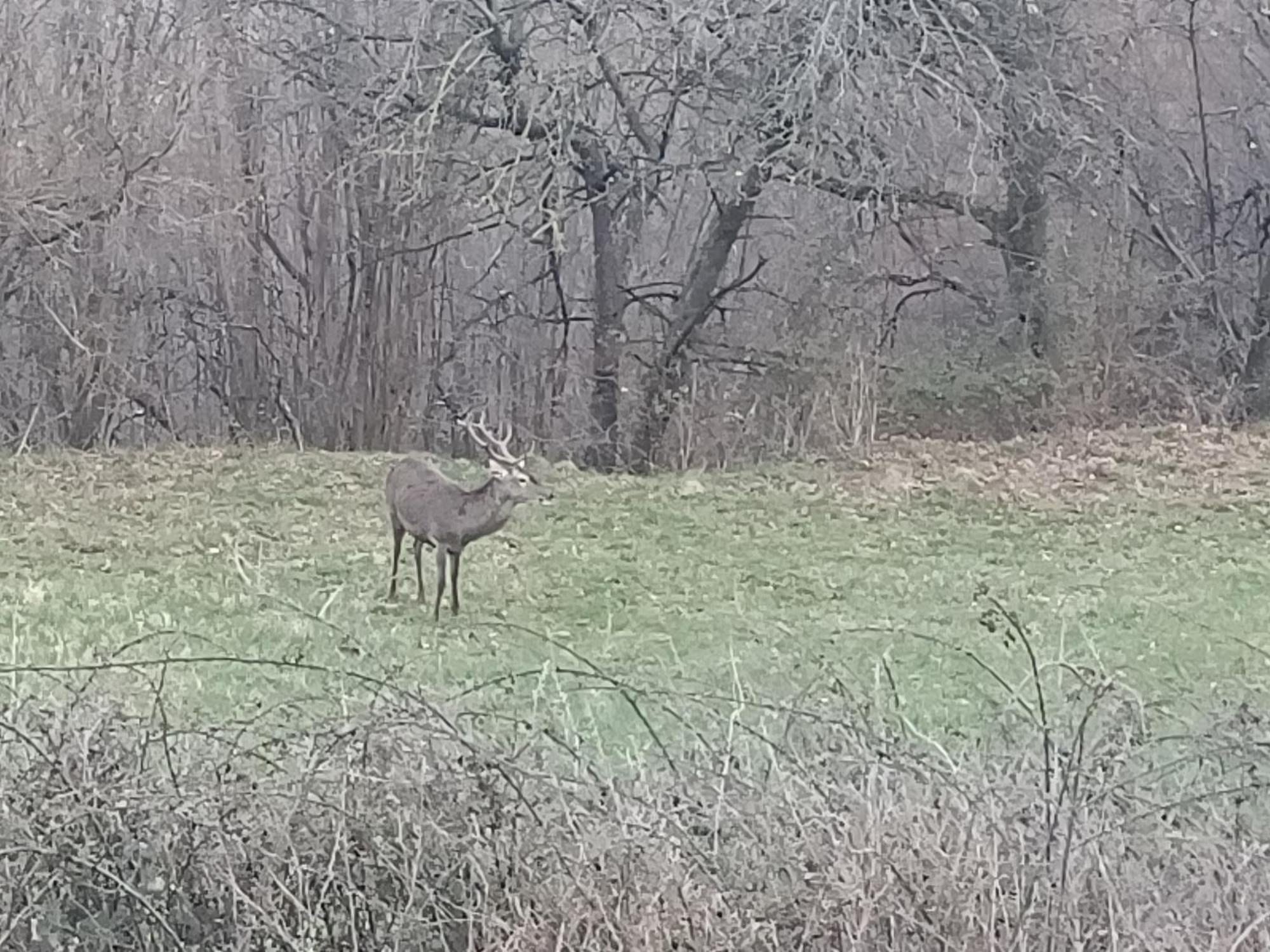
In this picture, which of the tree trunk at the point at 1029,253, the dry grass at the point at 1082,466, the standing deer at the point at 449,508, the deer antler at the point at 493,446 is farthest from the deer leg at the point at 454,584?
the tree trunk at the point at 1029,253

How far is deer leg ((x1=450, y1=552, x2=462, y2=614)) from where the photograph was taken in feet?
24.6

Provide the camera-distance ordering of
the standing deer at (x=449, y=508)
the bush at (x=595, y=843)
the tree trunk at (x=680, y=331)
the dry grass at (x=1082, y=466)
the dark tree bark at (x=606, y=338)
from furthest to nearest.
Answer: the dark tree bark at (x=606, y=338), the tree trunk at (x=680, y=331), the dry grass at (x=1082, y=466), the standing deer at (x=449, y=508), the bush at (x=595, y=843)

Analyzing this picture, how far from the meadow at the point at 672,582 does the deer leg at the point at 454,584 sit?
0.06 meters

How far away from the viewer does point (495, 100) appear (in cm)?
1340

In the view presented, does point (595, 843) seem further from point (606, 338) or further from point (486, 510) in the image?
point (606, 338)

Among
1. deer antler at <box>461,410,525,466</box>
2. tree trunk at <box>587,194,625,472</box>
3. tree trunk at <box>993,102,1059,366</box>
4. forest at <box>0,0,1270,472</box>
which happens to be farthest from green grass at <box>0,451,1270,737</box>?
tree trunk at <box>993,102,1059,366</box>

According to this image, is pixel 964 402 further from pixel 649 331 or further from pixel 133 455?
pixel 133 455

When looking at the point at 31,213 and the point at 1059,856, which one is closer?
the point at 1059,856

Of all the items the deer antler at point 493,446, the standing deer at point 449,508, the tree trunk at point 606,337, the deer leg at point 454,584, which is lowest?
the deer leg at point 454,584

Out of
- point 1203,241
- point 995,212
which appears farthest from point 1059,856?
point 1203,241

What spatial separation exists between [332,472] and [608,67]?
12.0 ft

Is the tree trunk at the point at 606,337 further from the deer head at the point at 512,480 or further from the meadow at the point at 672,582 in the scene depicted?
the deer head at the point at 512,480

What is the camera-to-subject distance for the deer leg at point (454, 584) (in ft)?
24.6

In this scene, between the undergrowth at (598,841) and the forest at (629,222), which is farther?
the forest at (629,222)
